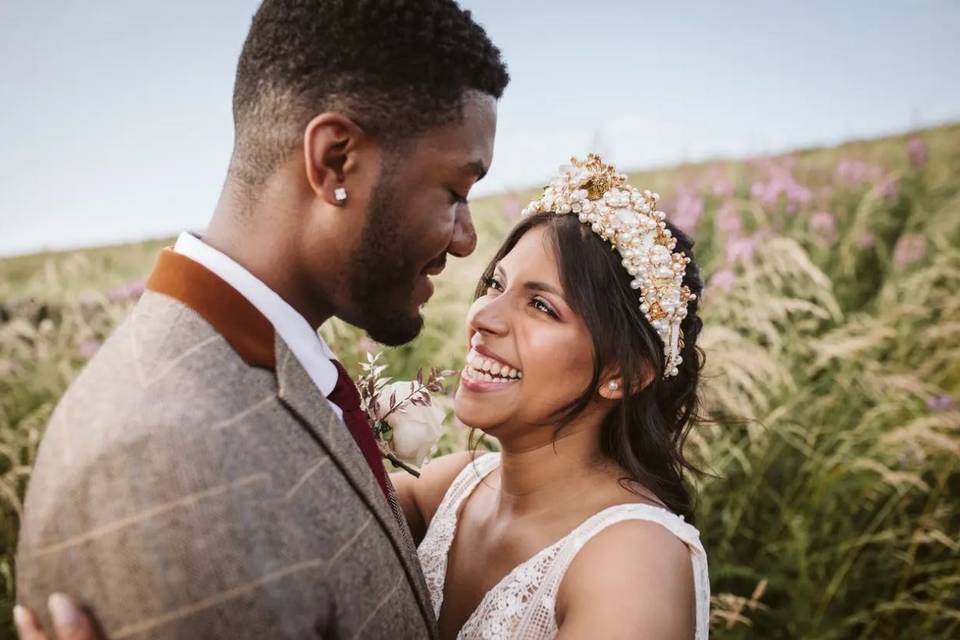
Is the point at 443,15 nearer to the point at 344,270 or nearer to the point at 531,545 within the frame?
the point at 344,270

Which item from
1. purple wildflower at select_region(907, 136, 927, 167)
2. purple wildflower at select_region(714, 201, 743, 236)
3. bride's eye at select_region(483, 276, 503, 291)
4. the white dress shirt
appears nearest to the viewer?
the white dress shirt

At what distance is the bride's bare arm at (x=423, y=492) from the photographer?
9.91 feet

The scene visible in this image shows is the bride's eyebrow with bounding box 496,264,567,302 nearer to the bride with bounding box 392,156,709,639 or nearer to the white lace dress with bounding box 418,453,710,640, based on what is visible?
the bride with bounding box 392,156,709,639

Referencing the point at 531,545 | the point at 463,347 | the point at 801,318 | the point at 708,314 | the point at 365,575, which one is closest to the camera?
the point at 365,575

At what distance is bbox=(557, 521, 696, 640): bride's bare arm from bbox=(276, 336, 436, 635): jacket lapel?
23.1 inches

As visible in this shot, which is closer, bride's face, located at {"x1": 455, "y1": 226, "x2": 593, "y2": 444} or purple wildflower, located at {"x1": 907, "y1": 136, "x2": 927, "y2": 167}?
bride's face, located at {"x1": 455, "y1": 226, "x2": 593, "y2": 444}

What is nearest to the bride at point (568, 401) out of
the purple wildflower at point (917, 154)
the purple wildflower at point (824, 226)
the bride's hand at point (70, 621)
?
the bride's hand at point (70, 621)

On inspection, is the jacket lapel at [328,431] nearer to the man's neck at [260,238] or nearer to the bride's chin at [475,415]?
the man's neck at [260,238]

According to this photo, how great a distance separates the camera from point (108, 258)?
7.54m

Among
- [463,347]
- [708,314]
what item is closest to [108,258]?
[463,347]

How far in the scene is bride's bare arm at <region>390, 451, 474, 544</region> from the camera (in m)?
3.02

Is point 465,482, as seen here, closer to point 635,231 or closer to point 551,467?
point 551,467

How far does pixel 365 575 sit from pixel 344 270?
0.71 m

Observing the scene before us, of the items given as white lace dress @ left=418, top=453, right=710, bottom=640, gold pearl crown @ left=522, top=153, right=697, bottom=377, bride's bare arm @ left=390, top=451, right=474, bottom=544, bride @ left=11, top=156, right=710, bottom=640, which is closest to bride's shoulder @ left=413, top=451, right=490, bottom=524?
bride's bare arm @ left=390, top=451, right=474, bottom=544
